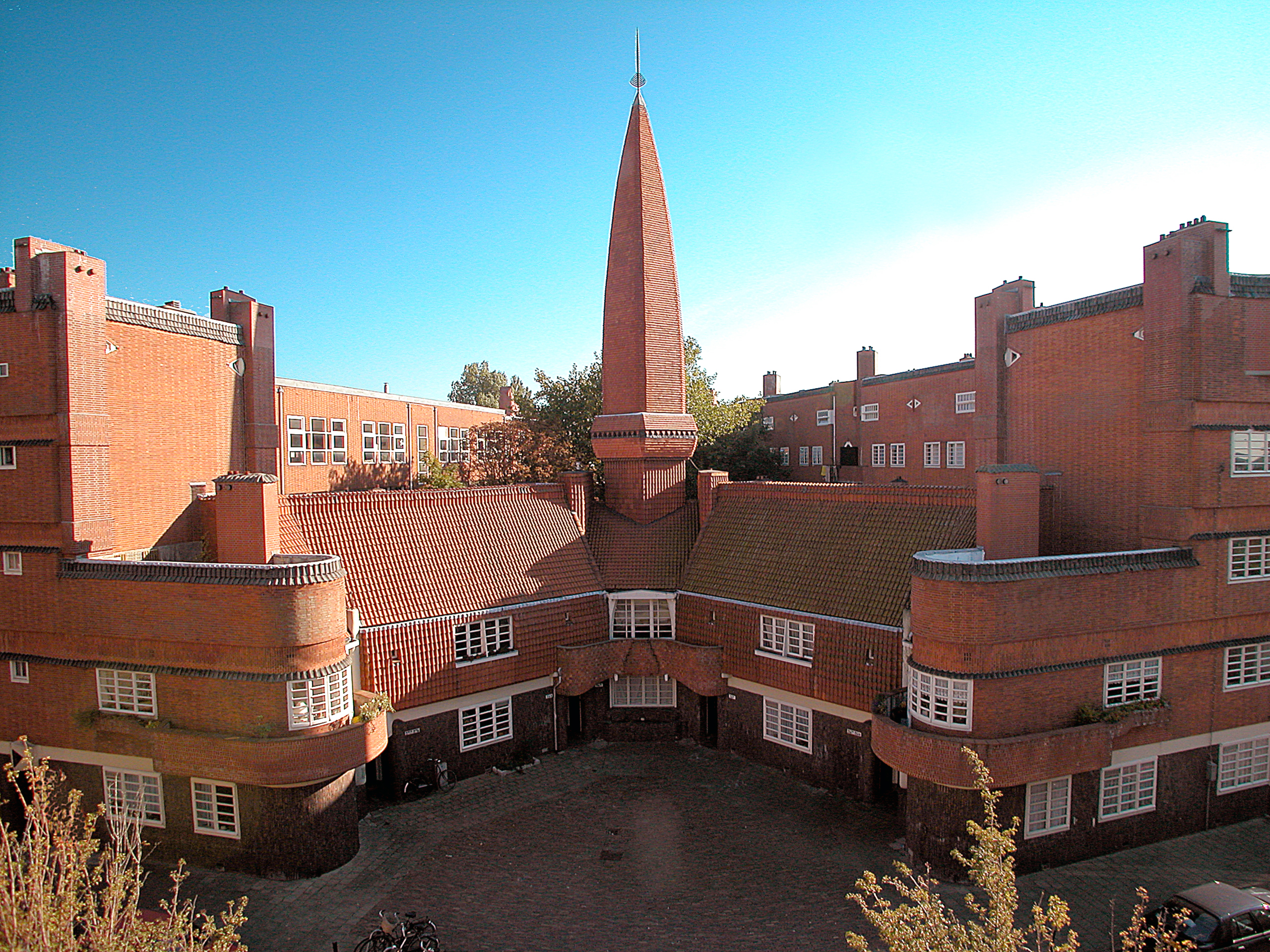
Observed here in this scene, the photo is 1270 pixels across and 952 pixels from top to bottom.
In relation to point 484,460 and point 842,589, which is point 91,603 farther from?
point 484,460

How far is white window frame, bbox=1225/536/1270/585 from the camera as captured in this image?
781 inches

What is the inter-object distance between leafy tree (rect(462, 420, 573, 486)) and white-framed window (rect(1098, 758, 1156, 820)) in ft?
87.9

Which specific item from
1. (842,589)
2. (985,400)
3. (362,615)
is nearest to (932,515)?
(842,589)

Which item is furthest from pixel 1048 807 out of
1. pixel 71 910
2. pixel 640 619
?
pixel 71 910

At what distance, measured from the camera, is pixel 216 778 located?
59.8ft

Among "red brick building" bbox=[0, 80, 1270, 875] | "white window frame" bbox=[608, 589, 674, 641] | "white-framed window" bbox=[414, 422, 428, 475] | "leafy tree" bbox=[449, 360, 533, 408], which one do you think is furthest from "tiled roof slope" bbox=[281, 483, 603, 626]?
"leafy tree" bbox=[449, 360, 533, 408]

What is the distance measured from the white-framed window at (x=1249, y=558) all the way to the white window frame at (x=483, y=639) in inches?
801

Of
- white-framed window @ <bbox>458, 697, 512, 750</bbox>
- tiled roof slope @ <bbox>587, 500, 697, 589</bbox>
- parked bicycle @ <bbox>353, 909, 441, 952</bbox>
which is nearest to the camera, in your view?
parked bicycle @ <bbox>353, 909, 441, 952</bbox>

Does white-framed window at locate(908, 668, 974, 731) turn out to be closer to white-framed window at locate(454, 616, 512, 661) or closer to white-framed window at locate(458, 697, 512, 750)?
white-framed window at locate(454, 616, 512, 661)

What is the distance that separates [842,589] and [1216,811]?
11.3 metres

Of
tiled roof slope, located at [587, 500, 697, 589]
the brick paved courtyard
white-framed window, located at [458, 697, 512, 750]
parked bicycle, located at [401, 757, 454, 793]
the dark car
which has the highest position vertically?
tiled roof slope, located at [587, 500, 697, 589]

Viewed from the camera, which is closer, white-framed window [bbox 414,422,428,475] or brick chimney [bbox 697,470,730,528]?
brick chimney [bbox 697,470,730,528]

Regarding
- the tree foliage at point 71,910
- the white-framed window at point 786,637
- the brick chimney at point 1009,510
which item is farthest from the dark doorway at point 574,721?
the tree foliage at point 71,910

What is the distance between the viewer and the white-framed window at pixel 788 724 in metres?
22.8
